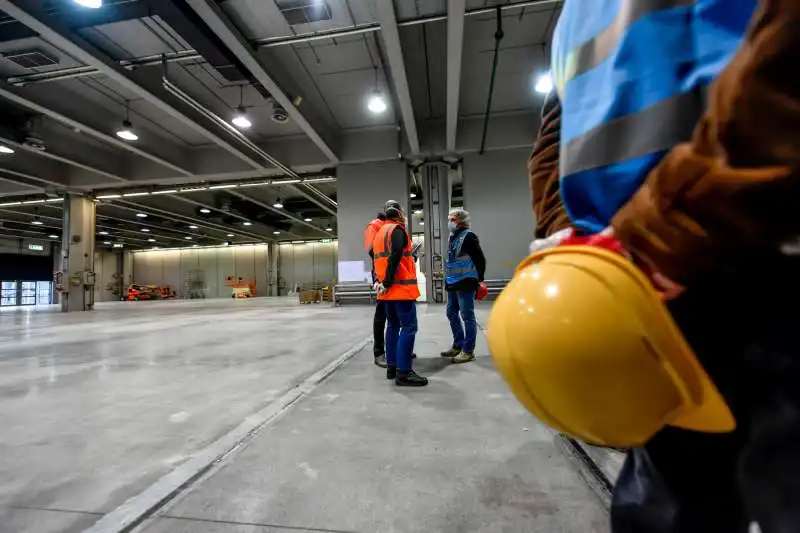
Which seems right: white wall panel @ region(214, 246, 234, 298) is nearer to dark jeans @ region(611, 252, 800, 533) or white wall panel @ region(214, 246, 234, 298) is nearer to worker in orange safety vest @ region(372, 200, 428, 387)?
worker in orange safety vest @ region(372, 200, 428, 387)

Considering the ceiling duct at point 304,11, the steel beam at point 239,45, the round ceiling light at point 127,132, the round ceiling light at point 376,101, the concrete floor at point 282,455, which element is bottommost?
the concrete floor at point 282,455

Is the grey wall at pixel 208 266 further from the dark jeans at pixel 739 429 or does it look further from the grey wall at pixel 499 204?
the dark jeans at pixel 739 429

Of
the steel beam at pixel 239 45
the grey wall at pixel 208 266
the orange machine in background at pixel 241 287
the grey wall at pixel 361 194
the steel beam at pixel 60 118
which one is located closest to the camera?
the steel beam at pixel 239 45

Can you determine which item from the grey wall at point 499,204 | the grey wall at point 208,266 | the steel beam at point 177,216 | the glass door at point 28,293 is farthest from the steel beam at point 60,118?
the glass door at point 28,293

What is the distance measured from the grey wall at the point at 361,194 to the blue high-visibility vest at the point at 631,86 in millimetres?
10586

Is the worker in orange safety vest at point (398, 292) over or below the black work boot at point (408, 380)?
over

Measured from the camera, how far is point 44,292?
88.8 ft

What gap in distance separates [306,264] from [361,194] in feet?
57.5

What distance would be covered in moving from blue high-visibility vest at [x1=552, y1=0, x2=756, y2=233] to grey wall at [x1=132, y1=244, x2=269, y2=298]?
29.0 meters

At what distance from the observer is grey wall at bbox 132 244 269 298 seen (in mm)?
28547

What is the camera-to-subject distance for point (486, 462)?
1.48 metres

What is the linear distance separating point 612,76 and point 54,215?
25.1 meters

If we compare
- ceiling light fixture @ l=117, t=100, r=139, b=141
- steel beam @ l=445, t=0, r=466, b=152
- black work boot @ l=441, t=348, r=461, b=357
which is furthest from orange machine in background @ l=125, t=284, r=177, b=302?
black work boot @ l=441, t=348, r=461, b=357

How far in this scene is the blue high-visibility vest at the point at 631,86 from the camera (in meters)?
0.49
